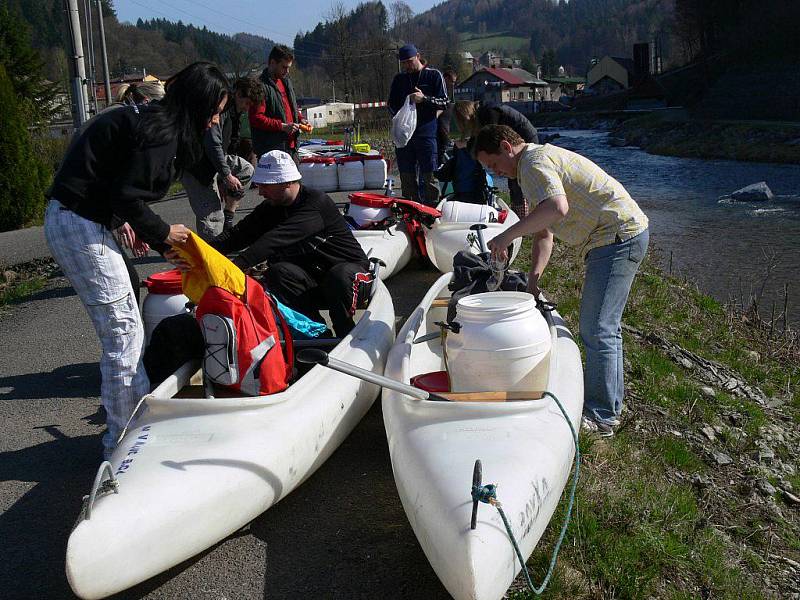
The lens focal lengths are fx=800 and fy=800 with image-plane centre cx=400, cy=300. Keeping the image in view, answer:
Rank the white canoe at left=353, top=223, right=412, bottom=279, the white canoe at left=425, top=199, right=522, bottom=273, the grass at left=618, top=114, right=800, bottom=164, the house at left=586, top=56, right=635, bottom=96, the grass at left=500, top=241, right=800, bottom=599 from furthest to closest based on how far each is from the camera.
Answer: the house at left=586, top=56, right=635, bottom=96
the grass at left=618, top=114, right=800, bottom=164
the white canoe at left=353, top=223, right=412, bottom=279
the white canoe at left=425, top=199, right=522, bottom=273
the grass at left=500, top=241, right=800, bottom=599

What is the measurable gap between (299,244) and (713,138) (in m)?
30.5

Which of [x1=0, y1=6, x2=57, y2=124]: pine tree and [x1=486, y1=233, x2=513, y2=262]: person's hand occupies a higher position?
[x1=0, y1=6, x2=57, y2=124]: pine tree

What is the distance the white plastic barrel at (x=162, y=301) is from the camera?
4703 millimetres

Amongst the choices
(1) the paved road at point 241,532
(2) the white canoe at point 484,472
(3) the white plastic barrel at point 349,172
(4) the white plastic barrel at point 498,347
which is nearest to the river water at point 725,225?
(3) the white plastic barrel at point 349,172

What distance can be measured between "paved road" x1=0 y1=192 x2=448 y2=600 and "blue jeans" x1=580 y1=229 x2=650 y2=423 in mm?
1244

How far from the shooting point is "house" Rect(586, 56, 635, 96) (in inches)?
3484

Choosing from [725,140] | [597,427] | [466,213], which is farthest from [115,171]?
[725,140]

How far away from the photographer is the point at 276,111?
7.95 metres

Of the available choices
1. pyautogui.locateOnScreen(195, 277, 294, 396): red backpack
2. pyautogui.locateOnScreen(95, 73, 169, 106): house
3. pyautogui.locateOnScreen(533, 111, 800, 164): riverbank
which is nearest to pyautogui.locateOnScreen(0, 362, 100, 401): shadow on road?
pyautogui.locateOnScreen(195, 277, 294, 396): red backpack

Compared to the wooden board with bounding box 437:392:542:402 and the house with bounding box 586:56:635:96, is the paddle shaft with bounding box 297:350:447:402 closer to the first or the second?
the wooden board with bounding box 437:392:542:402

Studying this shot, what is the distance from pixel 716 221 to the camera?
16125 millimetres

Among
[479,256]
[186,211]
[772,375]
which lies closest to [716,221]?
[772,375]

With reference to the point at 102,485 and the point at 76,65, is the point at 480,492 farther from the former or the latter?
the point at 76,65

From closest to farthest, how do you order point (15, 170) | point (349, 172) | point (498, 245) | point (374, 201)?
point (498, 245) → point (374, 201) → point (15, 170) → point (349, 172)
